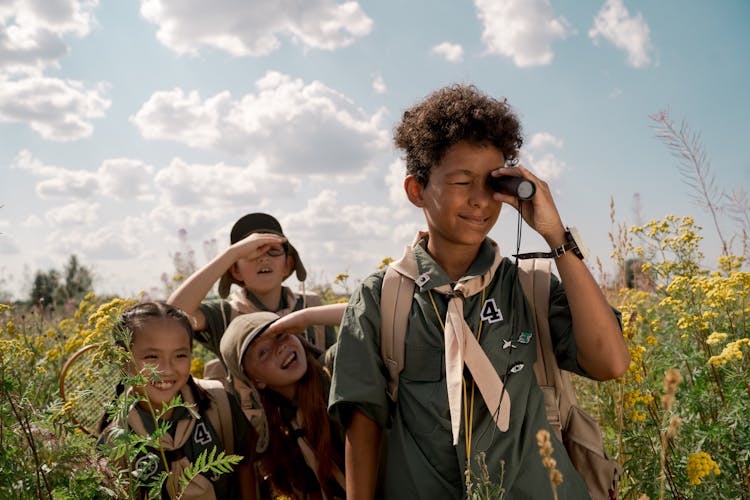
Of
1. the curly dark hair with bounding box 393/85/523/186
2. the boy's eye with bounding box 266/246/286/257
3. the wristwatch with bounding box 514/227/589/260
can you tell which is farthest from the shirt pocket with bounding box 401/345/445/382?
the boy's eye with bounding box 266/246/286/257

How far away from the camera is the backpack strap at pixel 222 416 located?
3439 mm

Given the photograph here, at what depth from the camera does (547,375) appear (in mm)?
2416

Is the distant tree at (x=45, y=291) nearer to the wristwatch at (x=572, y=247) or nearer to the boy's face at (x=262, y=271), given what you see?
the boy's face at (x=262, y=271)

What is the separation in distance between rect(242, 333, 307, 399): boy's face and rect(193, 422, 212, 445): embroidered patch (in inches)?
16.6

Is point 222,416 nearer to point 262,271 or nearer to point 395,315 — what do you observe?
point 262,271

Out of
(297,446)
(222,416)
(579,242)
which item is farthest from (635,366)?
(222,416)

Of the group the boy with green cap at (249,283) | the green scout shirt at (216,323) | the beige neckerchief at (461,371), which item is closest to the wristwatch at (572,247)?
the beige neckerchief at (461,371)

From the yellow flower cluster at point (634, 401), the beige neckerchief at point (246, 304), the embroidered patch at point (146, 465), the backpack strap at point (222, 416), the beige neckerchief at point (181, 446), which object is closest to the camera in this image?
the embroidered patch at point (146, 465)

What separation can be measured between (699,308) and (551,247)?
1647 mm

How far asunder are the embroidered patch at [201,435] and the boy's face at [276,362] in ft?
1.38

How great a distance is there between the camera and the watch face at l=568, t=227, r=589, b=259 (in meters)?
2.22

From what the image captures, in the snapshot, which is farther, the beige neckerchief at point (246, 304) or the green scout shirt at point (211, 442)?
the beige neckerchief at point (246, 304)

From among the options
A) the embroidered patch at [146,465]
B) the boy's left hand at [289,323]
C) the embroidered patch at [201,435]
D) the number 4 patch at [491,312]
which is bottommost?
the embroidered patch at [201,435]

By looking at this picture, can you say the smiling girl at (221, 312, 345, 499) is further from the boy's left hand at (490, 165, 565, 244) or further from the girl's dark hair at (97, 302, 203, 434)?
the boy's left hand at (490, 165, 565, 244)
